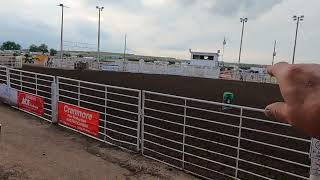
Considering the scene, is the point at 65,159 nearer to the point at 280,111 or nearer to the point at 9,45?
the point at 280,111

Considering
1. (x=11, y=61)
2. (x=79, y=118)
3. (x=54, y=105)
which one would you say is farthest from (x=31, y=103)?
(x=11, y=61)

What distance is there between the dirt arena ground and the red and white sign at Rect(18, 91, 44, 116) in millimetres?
1605

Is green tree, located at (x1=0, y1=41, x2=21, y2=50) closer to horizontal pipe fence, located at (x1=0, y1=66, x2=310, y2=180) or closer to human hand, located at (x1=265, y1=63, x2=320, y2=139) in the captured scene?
horizontal pipe fence, located at (x1=0, y1=66, x2=310, y2=180)

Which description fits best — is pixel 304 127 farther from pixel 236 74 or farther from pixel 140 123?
pixel 236 74

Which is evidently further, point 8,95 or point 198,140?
point 8,95

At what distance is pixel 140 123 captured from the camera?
26.6ft

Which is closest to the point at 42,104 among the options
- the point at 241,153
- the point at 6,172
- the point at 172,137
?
the point at 172,137

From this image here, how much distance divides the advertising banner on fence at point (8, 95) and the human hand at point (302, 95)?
12.5 meters

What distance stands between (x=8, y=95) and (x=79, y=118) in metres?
4.82

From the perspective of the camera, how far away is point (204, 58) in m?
68.6

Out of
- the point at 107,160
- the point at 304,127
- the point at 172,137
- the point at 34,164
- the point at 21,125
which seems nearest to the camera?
the point at 304,127

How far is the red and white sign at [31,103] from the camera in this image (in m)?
11.3

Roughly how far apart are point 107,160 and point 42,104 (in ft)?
14.5

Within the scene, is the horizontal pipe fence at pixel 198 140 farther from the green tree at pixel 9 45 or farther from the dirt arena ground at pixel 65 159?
the green tree at pixel 9 45
